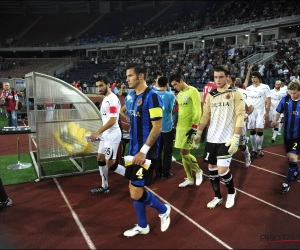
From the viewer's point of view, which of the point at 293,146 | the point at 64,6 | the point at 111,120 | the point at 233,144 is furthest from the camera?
the point at 64,6

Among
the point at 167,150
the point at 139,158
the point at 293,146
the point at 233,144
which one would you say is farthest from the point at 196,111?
the point at 139,158

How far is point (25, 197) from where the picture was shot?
17.6 feet

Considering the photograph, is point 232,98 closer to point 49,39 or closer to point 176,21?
point 176,21

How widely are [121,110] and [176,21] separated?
46.4m

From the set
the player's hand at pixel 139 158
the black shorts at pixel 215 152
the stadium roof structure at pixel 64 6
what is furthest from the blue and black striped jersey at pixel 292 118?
the stadium roof structure at pixel 64 6

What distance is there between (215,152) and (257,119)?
3.91 m

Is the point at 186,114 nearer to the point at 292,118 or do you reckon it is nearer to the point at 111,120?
the point at 111,120

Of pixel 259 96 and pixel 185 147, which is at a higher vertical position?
pixel 259 96

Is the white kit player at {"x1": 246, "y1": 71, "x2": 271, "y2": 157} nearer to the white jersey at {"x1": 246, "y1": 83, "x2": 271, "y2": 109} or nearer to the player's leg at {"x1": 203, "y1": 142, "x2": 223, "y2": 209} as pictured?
the white jersey at {"x1": 246, "y1": 83, "x2": 271, "y2": 109}

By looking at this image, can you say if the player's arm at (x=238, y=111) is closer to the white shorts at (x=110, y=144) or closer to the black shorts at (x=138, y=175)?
the black shorts at (x=138, y=175)

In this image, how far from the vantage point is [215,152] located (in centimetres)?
453

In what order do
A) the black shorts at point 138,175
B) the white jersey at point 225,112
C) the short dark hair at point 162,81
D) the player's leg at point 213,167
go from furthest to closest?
the short dark hair at point 162,81, the player's leg at point 213,167, the white jersey at point 225,112, the black shorts at point 138,175

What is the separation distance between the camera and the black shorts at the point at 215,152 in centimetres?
441

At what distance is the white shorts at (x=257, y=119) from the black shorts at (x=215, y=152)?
386 centimetres
